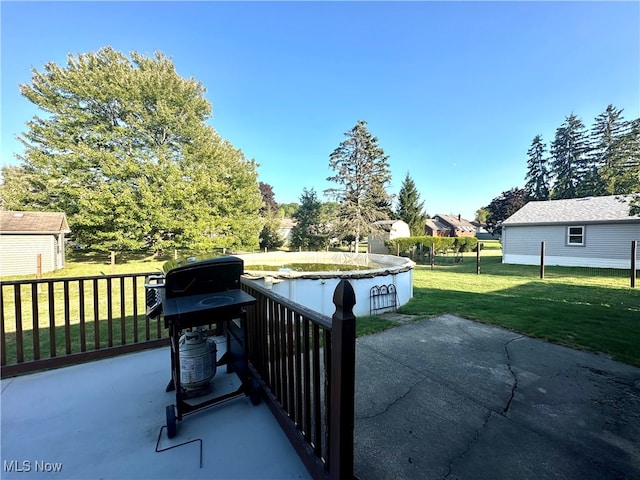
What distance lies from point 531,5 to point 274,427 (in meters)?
9.54

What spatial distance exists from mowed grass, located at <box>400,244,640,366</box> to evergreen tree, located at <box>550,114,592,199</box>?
25085mm

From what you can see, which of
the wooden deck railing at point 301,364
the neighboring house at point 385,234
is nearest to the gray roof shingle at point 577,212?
the neighboring house at point 385,234

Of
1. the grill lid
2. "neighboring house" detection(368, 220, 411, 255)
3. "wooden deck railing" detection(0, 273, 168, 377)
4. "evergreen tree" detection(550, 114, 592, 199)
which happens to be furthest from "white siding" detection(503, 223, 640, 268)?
"evergreen tree" detection(550, 114, 592, 199)

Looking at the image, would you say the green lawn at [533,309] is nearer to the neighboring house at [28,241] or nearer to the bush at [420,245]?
the neighboring house at [28,241]

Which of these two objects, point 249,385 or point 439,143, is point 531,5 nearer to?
point 249,385

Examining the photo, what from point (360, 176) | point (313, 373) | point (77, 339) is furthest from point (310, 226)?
point (313, 373)

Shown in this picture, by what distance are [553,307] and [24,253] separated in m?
18.4

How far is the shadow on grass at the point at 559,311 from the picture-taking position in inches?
152

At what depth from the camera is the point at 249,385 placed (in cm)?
233

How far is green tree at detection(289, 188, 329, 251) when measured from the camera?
23.1 meters

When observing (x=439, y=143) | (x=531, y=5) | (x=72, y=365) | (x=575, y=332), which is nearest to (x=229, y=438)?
(x=72, y=365)

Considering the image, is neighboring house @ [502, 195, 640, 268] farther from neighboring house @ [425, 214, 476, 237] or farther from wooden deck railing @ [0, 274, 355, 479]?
neighboring house @ [425, 214, 476, 237]

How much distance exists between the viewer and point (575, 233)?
13406mm

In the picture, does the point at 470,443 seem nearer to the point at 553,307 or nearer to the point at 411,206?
the point at 553,307
